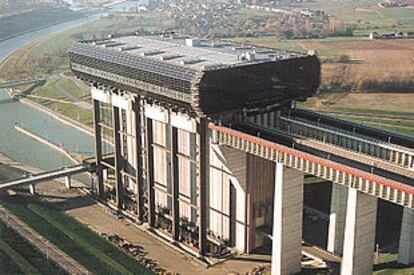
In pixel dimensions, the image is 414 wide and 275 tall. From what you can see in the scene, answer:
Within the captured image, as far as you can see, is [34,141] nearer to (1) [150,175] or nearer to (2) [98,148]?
(2) [98,148]

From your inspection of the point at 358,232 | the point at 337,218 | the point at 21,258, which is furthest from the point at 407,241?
the point at 21,258

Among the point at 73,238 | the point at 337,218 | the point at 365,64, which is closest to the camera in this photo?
the point at 337,218

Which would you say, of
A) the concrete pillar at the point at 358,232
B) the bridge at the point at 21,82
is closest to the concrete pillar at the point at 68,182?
the concrete pillar at the point at 358,232

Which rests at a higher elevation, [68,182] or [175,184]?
[175,184]

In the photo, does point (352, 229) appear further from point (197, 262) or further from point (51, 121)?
point (51, 121)

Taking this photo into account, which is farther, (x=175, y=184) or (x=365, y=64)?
(x=365, y=64)

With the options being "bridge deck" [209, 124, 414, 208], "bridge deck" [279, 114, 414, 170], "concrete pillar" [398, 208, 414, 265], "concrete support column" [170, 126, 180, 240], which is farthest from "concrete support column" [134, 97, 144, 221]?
"concrete pillar" [398, 208, 414, 265]

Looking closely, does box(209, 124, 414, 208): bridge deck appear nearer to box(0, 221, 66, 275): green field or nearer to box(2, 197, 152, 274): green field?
box(2, 197, 152, 274): green field

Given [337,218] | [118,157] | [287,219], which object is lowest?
[337,218]

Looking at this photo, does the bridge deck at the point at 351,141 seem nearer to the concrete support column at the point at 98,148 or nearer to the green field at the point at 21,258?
the concrete support column at the point at 98,148
